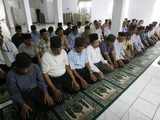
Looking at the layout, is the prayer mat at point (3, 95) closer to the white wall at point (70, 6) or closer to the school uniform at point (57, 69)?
the school uniform at point (57, 69)

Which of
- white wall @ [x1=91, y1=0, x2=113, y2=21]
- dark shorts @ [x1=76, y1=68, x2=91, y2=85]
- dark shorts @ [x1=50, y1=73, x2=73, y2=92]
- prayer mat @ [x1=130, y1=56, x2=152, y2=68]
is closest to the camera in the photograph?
dark shorts @ [x1=50, y1=73, x2=73, y2=92]

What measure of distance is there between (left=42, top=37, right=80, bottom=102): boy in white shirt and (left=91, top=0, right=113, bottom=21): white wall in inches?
305

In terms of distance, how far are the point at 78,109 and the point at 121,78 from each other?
1.35 meters

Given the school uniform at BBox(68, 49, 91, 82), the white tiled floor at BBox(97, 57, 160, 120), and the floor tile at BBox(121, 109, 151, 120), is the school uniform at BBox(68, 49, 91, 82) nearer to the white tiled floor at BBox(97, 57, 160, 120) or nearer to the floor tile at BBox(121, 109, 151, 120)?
the white tiled floor at BBox(97, 57, 160, 120)

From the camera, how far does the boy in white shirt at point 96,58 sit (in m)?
2.68

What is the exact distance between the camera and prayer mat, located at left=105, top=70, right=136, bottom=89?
2.69 metres

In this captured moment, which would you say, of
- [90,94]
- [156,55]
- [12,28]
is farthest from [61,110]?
[12,28]

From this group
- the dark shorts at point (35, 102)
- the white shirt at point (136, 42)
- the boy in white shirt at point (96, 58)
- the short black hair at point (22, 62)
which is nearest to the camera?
the short black hair at point (22, 62)

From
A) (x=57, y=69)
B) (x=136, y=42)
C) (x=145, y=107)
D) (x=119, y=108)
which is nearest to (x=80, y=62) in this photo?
(x=57, y=69)

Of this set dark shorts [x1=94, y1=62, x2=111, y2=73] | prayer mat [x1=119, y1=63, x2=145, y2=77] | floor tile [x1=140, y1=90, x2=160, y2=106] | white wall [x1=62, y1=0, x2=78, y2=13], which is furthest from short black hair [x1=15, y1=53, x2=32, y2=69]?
white wall [x1=62, y1=0, x2=78, y2=13]

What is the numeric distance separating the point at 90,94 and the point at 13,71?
4.46 ft

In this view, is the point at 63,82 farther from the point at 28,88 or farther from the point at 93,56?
the point at 93,56

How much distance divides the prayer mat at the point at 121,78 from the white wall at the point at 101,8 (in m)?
6.99

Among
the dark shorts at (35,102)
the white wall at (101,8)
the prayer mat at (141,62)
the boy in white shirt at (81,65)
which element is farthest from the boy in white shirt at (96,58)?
the white wall at (101,8)
